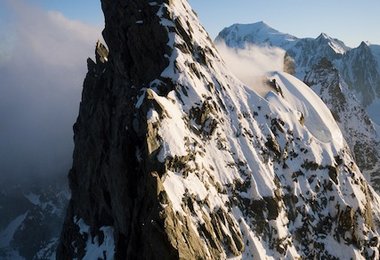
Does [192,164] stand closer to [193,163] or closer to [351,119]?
[193,163]

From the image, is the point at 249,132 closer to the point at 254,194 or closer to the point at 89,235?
the point at 254,194

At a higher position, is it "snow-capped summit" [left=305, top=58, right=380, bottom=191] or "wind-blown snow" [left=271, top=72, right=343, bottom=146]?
"snow-capped summit" [left=305, top=58, right=380, bottom=191]

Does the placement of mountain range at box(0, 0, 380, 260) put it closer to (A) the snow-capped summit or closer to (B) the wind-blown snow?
(B) the wind-blown snow

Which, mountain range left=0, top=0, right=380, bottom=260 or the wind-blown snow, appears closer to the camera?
mountain range left=0, top=0, right=380, bottom=260

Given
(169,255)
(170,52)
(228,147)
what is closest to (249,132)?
(228,147)

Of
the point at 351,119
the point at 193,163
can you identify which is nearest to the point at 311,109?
the point at 193,163

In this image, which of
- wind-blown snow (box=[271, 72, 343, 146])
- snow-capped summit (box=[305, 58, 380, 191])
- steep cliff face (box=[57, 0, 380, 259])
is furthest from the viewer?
snow-capped summit (box=[305, 58, 380, 191])

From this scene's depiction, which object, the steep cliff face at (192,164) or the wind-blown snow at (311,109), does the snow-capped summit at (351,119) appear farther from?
the steep cliff face at (192,164)

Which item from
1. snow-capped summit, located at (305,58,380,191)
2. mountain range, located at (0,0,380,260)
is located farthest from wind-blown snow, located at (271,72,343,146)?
snow-capped summit, located at (305,58,380,191)
